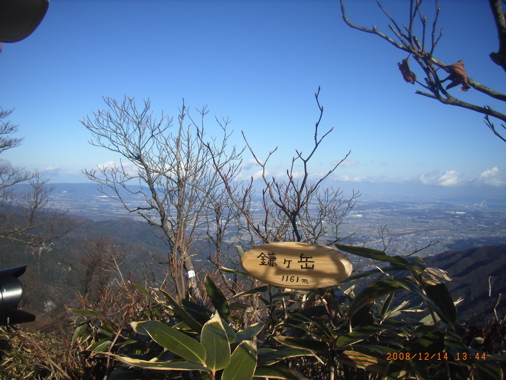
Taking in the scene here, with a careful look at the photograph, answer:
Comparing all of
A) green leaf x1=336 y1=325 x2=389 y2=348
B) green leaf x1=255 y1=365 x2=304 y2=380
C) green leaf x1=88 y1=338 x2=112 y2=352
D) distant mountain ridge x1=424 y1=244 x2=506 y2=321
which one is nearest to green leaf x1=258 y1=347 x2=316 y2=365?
green leaf x1=255 y1=365 x2=304 y2=380

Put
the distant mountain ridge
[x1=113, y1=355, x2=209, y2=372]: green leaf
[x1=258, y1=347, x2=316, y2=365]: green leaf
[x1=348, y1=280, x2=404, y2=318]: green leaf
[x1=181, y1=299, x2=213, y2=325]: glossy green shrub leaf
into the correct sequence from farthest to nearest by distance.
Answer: the distant mountain ridge → [x1=181, y1=299, x2=213, y2=325]: glossy green shrub leaf → [x1=348, y1=280, x2=404, y2=318]: green leaf → [x1=258, y1=347, x2=316, y2=365]: green leaf → [x1=113, y1=355, x2=209, y2=372]: green leaf

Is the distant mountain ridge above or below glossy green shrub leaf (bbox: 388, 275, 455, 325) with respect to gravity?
below

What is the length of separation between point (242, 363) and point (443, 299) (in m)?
0.55

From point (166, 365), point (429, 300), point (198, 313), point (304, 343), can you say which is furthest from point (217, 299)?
point (429, 300)

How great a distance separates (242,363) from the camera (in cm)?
67

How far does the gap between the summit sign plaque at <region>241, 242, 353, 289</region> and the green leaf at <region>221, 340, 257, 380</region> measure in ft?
0.62

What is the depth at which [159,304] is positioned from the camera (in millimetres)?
1274

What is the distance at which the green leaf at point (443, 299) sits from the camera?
2.62 feet

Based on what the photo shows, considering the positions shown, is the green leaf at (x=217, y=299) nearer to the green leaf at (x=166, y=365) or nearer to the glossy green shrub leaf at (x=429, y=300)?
the green leaf at (x=166, y=365)

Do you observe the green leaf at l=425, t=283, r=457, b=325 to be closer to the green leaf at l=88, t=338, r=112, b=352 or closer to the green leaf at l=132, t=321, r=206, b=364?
the green leaf at l=132, t=321, r=206, b=364

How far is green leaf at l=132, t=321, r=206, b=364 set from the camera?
2.18 feet

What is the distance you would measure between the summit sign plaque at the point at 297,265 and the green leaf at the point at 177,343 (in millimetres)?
271

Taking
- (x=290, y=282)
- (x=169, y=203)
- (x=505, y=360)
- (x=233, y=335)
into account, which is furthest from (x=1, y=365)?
(x=169, y=203)

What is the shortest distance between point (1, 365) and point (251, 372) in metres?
1.18
